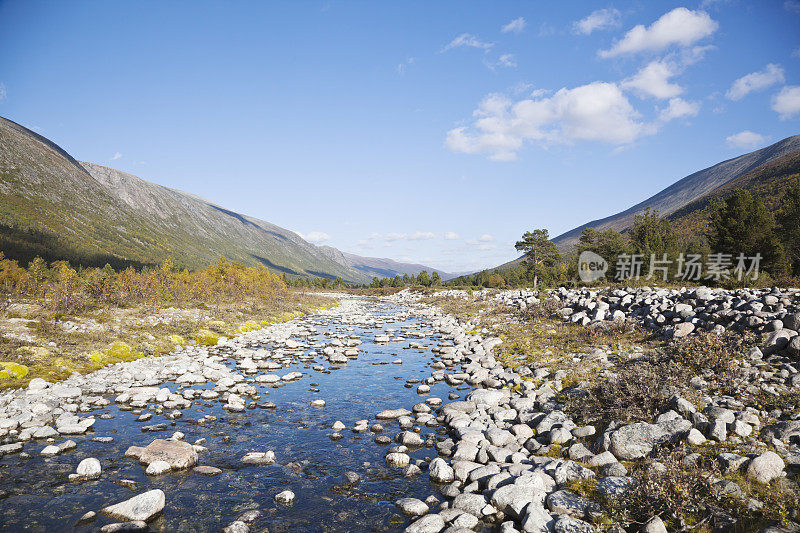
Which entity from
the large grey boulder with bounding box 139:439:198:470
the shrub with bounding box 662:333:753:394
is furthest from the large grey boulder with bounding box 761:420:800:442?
the large grey boulder with bounding box 139:439:198:470

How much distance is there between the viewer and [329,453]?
36.7 ft

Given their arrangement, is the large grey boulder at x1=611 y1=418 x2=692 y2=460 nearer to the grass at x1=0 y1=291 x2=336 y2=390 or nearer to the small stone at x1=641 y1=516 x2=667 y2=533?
the small stone at x1=641 y1=516 x2=667 y2=533

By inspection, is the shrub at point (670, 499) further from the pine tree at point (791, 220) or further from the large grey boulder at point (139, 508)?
the pine tree at point (791, 220)

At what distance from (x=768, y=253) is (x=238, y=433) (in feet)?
167

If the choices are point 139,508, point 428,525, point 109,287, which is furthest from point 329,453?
point 109,287

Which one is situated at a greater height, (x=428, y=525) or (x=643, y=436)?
(x=643, y=436)

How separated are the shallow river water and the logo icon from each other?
186 feet

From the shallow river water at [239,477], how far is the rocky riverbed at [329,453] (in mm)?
45

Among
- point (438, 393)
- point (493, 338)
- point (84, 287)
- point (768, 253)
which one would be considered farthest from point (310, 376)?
point (768, 253)

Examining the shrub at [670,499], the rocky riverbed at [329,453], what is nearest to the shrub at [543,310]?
the rocky riverbed at [329,453]

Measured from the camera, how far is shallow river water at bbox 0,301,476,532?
25.5 feet

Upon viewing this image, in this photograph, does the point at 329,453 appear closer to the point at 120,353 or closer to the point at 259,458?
the point at 259,458

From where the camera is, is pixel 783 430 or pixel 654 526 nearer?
pixel 654 526

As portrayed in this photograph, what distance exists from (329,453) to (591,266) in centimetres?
6610
